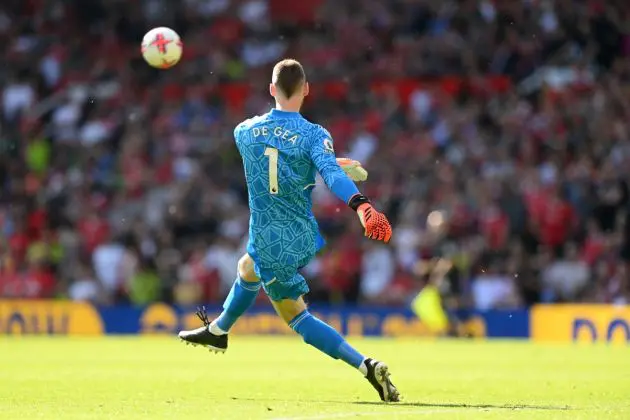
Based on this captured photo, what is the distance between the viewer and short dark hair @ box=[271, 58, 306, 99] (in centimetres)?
909

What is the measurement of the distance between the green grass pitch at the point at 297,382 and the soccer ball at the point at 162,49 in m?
3.12

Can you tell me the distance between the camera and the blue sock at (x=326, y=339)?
9.10 m

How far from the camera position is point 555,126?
22453mm

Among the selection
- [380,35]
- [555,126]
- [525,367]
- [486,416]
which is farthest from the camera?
[380,35]

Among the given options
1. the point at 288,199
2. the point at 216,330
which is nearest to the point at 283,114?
the point at 288,199

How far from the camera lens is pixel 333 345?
916cm

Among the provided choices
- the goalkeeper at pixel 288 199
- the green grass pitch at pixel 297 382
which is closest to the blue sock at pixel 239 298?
the goalkeeper at pixel 288 199

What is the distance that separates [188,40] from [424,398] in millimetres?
17392

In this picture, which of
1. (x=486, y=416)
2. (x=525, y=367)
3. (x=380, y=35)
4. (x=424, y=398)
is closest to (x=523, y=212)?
(x=380, y=35)

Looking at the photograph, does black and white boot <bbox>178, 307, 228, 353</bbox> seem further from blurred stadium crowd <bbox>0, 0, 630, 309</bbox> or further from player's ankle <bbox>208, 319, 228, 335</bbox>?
blurred stadium crowd <bbox>0, 0, 630, 309</bbox>

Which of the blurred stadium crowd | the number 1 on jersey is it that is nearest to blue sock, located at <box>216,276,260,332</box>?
the number 1 on jersey

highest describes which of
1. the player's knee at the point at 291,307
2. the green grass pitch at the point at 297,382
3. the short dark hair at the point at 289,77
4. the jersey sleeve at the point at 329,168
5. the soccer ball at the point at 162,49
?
the soccer ball at the point at 162,49

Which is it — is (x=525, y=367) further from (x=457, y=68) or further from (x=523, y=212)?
(x=457, y=68)

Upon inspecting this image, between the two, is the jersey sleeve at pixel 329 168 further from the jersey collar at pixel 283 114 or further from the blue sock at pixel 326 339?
the blue sock at pixel 326 339
